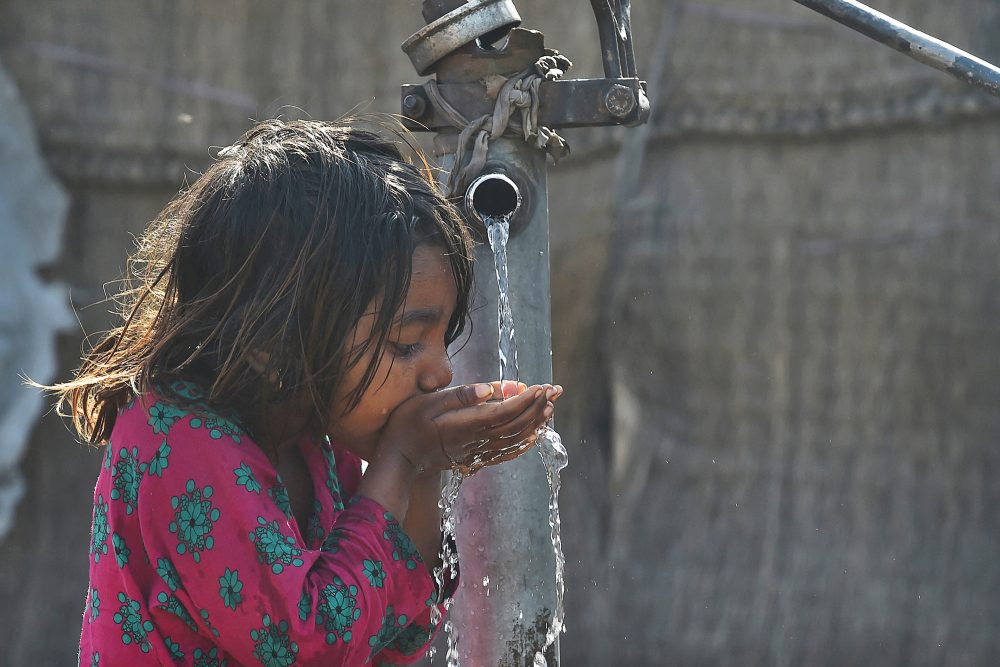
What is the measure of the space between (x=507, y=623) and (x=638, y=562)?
6.40ft

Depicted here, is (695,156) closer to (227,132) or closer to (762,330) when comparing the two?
(762,330)

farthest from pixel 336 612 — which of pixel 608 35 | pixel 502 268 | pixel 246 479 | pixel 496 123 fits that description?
pixel 608 35

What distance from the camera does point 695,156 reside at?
11.7ft

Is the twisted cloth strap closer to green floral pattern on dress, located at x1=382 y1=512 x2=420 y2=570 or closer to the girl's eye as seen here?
the girl's eye

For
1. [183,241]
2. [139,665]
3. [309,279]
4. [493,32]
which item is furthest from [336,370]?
[493,32]

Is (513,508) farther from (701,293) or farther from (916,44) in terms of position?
(701,293)

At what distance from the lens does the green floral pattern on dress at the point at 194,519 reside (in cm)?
143

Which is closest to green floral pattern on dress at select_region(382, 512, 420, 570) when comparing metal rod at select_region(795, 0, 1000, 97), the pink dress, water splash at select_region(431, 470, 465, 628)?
the pink dress

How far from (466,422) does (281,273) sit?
10.8 inches

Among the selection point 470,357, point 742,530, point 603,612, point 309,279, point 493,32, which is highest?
point 493,32

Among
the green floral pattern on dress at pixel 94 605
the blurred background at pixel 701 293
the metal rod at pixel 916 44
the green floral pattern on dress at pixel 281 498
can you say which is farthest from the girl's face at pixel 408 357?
the blurred background at pixel 701 293

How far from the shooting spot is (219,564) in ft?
4.67

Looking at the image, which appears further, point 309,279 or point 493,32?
point 493,32

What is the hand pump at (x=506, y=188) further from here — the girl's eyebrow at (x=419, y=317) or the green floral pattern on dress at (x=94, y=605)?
the green floral pattern on dress at (x=94, y=605)
